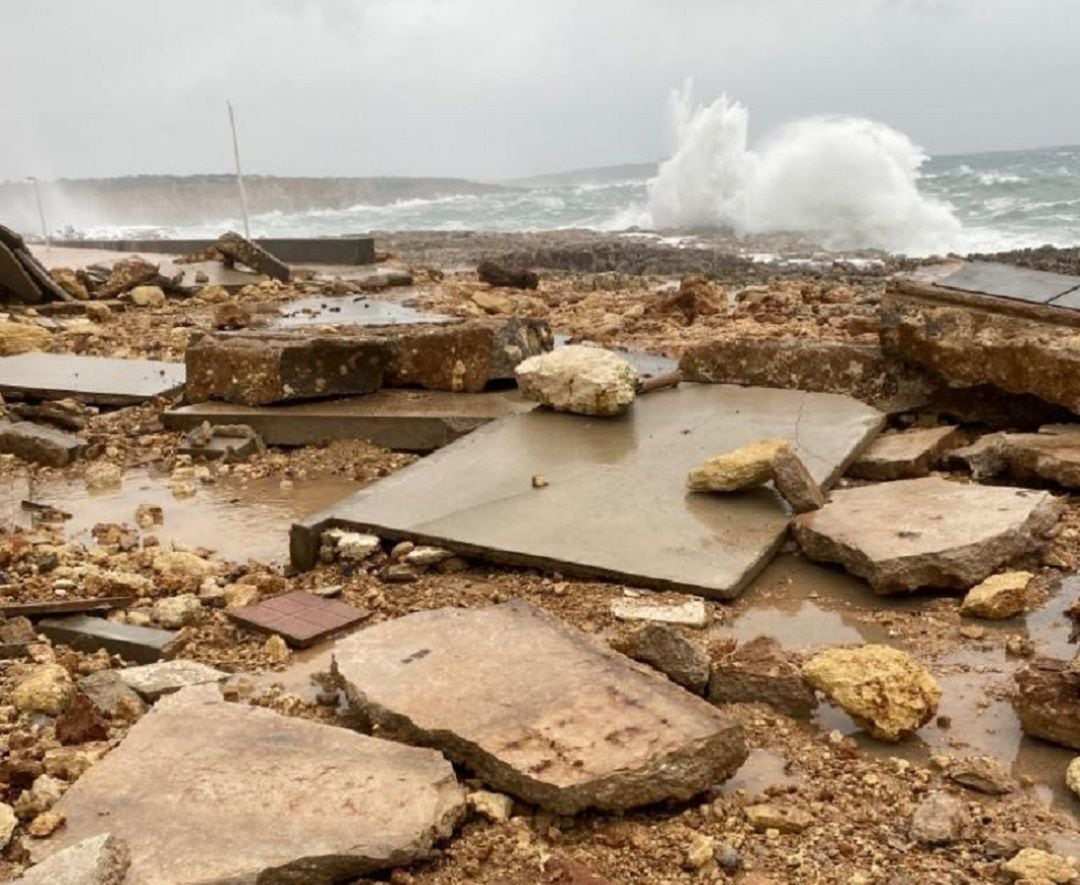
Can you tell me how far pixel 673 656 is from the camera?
285cm

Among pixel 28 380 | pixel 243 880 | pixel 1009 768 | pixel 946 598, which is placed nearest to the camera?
pixel 243 880

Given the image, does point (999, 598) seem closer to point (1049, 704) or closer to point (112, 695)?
point (1049, 704)

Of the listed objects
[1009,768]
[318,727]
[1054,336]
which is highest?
[1054,336]

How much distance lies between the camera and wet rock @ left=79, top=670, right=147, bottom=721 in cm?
282

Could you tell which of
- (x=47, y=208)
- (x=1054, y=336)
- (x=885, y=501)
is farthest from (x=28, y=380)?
(x=47, y=208)

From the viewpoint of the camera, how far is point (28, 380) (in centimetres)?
654

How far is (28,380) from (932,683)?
576 cm

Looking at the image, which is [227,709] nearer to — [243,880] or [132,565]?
[243,880]

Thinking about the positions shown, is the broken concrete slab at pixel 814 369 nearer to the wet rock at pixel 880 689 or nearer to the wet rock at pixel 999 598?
the wet rock at pixel 999 598

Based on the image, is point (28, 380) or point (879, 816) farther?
point (28, 380)

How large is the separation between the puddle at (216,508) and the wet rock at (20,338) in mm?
2758

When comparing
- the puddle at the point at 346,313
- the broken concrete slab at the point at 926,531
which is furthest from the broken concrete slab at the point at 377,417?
the puddle at the point at 346,313

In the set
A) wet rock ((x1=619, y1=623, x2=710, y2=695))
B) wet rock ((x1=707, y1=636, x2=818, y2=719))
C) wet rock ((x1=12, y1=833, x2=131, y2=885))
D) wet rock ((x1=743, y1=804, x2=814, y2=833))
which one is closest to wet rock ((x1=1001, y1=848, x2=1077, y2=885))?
wet rock ((x1=743, y1=804, x2=814, y2=833))

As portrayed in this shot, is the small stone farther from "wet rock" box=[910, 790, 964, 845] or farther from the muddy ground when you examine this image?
"wet rock" box=[910, 790, 964, 845]
